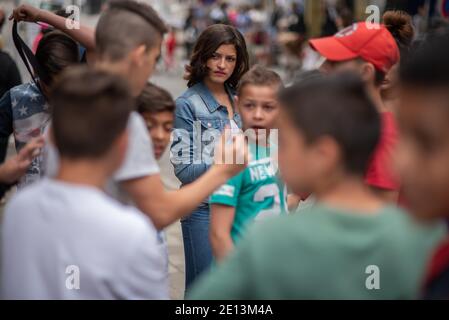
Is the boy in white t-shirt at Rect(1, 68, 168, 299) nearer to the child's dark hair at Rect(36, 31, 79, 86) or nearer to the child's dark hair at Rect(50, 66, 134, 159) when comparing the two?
the child's dark hair at Rect(50, 66, 134, 159)

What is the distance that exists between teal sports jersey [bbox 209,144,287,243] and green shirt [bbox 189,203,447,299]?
125 cm

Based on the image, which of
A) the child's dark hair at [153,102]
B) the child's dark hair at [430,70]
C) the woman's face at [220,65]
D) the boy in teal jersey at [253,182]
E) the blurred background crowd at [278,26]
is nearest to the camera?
the child's dark hair at [430,70]

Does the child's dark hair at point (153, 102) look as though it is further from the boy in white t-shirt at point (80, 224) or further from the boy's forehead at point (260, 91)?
the boy in white t-shirt at point (80, 224)

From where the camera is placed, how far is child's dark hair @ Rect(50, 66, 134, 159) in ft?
7.01

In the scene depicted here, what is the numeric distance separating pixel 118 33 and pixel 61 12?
181cm

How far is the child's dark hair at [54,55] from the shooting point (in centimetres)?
374

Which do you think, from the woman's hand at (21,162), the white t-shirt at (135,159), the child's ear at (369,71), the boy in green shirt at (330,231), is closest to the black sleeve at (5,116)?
the woman's hand at (21,162)

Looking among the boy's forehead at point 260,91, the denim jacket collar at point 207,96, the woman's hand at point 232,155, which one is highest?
the boy's forehead at point 260,91

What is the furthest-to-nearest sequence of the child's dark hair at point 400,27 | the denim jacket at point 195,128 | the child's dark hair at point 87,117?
the child's dark hair at point 400,27 < the denim jacket at point 195,128 < the child's dark hair at point 87,117

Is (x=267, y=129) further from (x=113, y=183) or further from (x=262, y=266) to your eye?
(x=262, y=266)

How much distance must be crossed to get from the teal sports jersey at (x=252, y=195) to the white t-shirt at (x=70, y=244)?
1.08 m

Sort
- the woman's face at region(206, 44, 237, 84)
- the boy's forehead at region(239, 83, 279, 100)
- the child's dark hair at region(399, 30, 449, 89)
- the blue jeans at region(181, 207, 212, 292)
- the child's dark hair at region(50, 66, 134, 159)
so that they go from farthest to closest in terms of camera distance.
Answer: the woman's face at region(206, 44, 237, 84)
the blue jeans at region(181, 207, 212, 292)
the boy's forehead at region(239, 83, 279, 100)
the child's dark hair at region(50, 66, 134, 159)
the child's dark hair at region(399, 30, 449, 89)

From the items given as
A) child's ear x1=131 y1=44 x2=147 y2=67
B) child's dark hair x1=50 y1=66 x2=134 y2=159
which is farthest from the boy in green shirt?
child's ear x1=131 y1=44 x2=147 y2=67

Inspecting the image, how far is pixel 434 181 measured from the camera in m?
1.82
